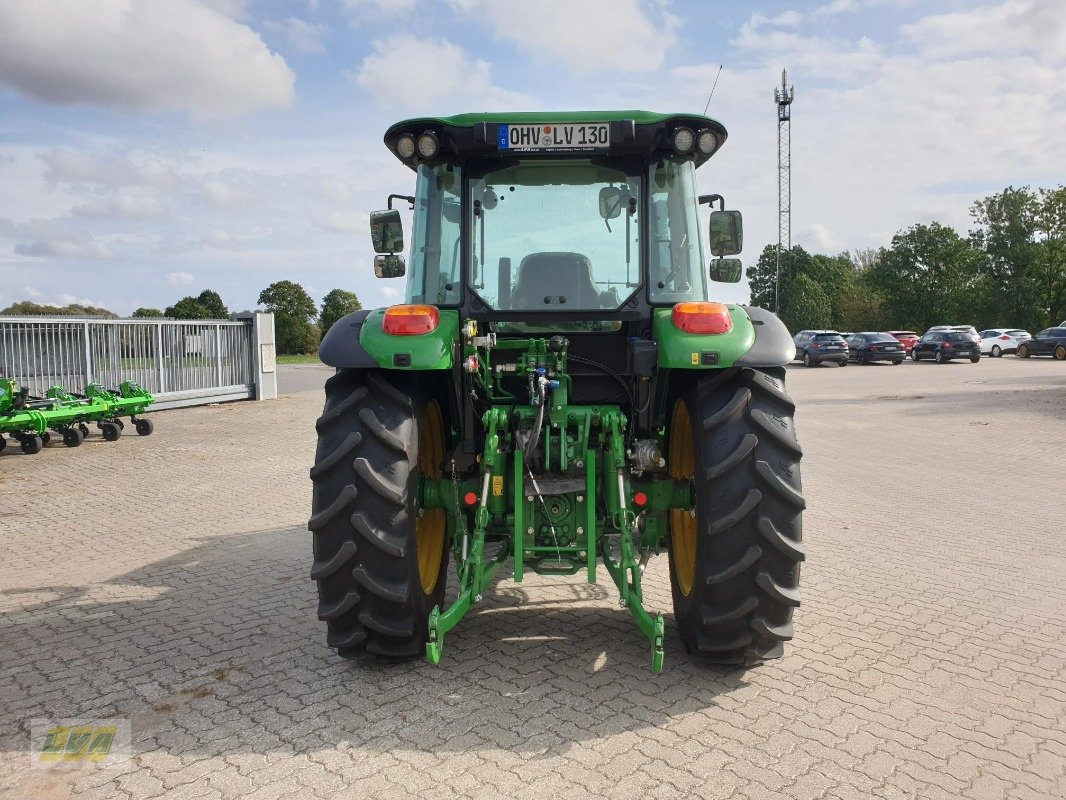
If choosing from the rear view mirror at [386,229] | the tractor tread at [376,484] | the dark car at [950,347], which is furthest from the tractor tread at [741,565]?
the dark car at [950,347]

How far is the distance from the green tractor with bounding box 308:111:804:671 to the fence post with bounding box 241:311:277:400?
55.3 ft

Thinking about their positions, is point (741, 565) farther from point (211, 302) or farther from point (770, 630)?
point (211, 302)

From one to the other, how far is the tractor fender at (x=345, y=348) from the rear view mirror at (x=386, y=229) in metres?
0.95

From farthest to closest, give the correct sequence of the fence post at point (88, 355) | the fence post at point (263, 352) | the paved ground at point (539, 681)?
1. the fence post at point (263, 352)
2. the fence post at point (88, 355)
3. the paved ground at point (539, 681)

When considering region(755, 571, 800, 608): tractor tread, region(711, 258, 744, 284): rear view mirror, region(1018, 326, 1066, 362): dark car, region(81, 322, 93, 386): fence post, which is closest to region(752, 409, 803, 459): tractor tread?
region(755, 571, 800, 608): tractor tread

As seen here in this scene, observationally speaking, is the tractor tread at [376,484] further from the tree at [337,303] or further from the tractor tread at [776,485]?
the tree at [337,303]

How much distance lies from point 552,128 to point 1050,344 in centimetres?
4042

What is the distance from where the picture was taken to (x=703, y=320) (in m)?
3.95

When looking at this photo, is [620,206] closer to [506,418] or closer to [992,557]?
[506,418]

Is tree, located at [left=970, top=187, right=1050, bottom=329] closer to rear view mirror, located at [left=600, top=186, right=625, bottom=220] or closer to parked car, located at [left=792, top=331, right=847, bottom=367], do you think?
parked car, located at [left=792, top=331, right=847, bottom=367]

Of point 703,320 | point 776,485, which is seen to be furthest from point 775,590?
point 703,320

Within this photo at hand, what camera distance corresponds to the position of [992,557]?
20.7 feet

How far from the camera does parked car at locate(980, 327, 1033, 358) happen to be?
41.8 meters

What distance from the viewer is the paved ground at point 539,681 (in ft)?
10.3
